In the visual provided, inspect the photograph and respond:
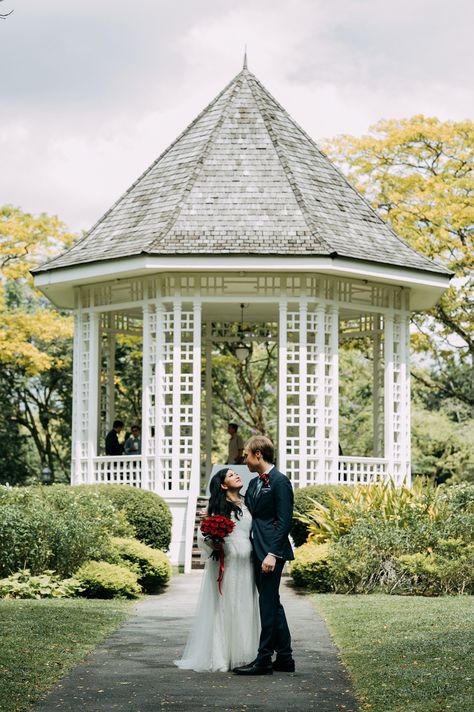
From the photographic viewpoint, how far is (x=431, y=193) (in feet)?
92.2

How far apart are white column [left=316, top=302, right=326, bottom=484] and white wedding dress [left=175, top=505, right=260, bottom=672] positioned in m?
10.00

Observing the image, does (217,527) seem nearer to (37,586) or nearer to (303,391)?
(37,586)

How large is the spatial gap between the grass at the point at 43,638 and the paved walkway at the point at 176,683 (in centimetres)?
15

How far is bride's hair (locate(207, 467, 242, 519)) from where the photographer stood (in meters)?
9.73

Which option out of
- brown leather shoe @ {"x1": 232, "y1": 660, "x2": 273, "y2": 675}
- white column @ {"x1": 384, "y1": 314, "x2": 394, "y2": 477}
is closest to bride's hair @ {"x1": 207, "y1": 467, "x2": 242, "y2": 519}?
brown leather shoe @ {"x1": 232, "y1": 660, "x2": 273, "y2": 675}

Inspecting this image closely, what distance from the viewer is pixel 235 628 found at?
9.65 m

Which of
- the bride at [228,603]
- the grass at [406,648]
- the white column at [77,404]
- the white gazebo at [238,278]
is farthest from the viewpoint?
the white column at [77,404]

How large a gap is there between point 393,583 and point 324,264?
603 cm

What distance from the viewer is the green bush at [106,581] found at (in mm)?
14711

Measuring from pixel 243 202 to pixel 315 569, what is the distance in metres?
7.25

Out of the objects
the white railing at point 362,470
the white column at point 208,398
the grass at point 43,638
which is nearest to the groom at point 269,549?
the grass at point 43,638

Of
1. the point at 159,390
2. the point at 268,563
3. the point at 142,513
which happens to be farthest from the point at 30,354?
the point at 268,563

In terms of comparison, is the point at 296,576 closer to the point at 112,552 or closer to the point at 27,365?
the point at 112,552

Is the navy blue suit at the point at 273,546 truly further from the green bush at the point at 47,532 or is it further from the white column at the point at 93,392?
the white column at the point at 93,392
